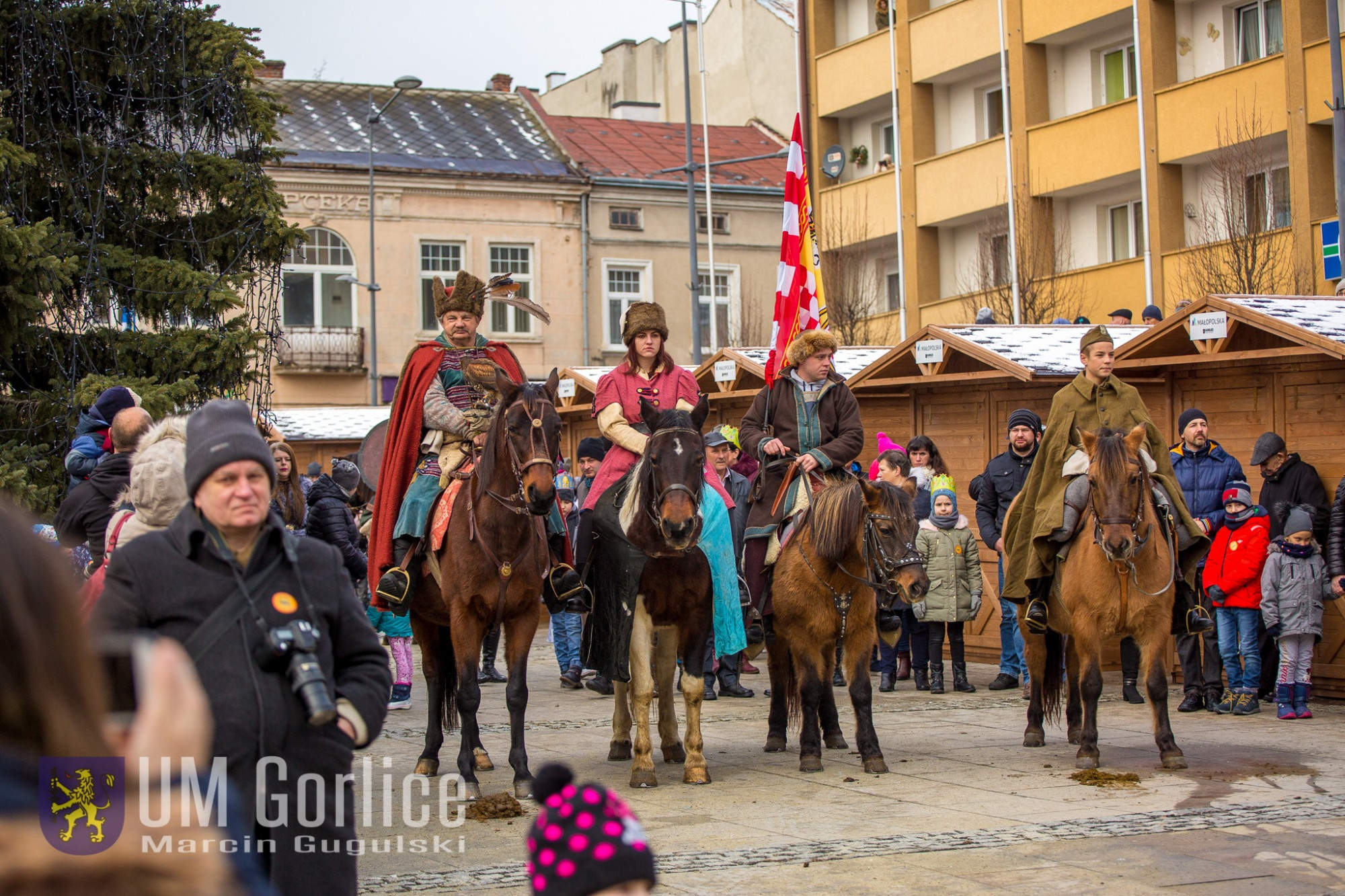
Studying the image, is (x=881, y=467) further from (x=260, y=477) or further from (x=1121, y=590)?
(x=260, y=477)

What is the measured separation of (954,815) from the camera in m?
8.06

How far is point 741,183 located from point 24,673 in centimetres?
4356

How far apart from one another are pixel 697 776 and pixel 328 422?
19303 mm

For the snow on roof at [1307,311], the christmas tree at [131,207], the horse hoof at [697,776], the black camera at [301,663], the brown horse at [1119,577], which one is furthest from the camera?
the christmas tree at [131,207]

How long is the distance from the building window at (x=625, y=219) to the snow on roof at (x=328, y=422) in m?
15.5

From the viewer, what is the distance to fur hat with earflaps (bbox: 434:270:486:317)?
9.68 metres

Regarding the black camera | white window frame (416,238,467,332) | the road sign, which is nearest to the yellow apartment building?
the road sign

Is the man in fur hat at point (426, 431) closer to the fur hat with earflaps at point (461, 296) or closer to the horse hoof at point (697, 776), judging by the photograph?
the fur hat with earflaps at point (461, 296)

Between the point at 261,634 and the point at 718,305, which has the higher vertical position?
the point at 718,305

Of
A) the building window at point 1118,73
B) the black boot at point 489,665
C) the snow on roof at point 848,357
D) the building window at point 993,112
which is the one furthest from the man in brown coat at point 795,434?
the building window at point 993,112

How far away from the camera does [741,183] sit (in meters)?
44.3

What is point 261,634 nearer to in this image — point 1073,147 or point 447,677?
point 447,677

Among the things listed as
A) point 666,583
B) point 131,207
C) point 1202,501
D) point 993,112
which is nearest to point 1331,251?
point 1202,501

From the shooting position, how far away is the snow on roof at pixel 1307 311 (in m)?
11.9
